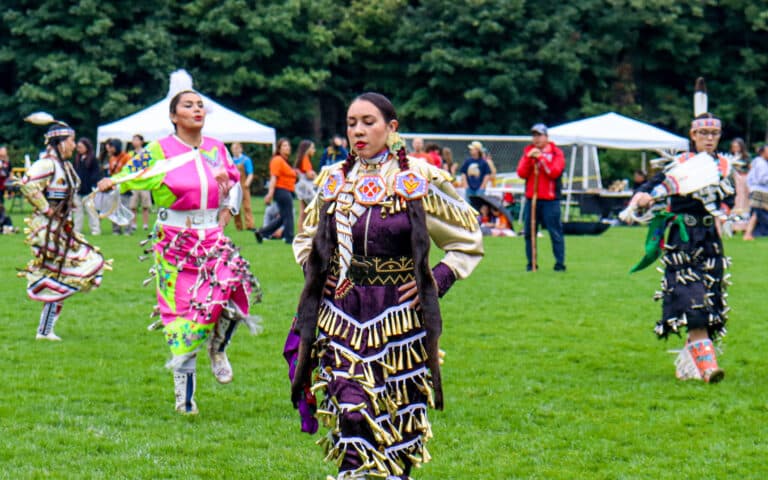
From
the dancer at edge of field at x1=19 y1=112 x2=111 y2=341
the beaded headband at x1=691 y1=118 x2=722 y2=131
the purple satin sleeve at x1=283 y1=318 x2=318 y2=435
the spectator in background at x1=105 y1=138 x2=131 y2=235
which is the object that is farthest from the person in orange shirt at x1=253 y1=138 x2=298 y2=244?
the purple satin sleeve at x1=283 y1=318 x2=318 y2=435

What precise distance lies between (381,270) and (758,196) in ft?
65.2

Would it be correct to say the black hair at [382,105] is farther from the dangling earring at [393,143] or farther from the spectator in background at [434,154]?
the spectator in background at [434,154]

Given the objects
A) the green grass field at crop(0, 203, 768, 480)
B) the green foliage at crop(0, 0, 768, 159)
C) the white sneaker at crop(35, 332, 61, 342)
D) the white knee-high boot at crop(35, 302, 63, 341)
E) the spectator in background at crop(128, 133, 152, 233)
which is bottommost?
the green grass field at crop(0, 203, 768, 480)

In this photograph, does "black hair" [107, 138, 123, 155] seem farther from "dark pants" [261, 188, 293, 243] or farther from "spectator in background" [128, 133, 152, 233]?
"dark pants" [261, 188, 293, 243]

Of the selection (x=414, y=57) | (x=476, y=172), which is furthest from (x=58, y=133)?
(x=414, y=57)

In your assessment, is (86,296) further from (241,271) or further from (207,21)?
(207,21)

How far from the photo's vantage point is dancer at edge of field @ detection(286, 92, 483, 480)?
477 centimetres

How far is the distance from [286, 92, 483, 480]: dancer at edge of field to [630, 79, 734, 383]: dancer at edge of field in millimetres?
3708

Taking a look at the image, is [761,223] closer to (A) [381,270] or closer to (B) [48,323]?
(B) [48,323]

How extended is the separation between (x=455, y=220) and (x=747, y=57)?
45.1m

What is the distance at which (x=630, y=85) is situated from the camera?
48656mm

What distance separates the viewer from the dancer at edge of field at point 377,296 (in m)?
4.77

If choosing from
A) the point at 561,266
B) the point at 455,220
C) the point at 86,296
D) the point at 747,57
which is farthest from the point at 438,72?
the point at 455,220

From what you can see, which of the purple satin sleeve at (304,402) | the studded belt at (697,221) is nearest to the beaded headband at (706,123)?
the studded belt at (697,221)
